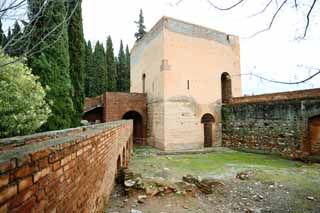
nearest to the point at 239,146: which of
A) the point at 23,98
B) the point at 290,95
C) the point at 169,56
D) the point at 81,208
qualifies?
the point at 290,95

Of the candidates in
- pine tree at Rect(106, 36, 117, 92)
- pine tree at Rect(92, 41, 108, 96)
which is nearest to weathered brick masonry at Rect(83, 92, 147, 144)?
pine tree at Rect(92, 41, 108, 96)

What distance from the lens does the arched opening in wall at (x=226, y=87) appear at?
51.5 ft

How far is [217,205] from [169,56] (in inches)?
385

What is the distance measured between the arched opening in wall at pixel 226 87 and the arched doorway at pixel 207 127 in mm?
1756

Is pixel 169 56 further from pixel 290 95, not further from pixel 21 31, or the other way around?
pixel 21 31

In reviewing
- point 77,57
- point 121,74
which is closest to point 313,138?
point 77,57

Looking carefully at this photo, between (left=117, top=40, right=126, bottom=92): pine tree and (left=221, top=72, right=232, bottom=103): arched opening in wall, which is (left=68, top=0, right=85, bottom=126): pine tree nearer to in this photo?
(left=221, top=72, right=232, bottom=103): arched opening in wall

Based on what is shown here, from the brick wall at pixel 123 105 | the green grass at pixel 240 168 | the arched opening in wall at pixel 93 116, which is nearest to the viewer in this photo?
the green grass at pixel 240 168

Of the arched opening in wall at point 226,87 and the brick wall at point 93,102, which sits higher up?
the arched opening in wall at point 226,87

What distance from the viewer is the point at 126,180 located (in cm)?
610

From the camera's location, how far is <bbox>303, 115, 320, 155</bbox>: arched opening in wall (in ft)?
31.1

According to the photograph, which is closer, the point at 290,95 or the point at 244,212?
the point at 244,212

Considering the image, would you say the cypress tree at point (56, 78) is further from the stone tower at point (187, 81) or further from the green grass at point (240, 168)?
the stone tower at point (187, 81)

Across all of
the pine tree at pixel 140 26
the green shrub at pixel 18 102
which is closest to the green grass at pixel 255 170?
the green shrub at pixel 18 102
